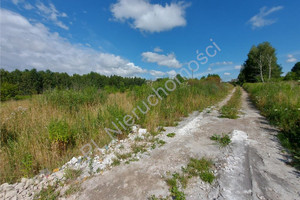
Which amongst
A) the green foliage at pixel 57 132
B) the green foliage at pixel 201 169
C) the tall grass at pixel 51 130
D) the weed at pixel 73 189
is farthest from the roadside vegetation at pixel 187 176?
the green foliage at pixel 57 132

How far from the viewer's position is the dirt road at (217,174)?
1.36 m

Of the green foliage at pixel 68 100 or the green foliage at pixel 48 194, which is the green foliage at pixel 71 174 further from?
the green foliage at pixel 68 100

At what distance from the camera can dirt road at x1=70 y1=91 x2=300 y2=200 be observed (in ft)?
4.47

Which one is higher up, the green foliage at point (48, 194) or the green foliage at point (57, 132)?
the green foliage at point (57, 132)

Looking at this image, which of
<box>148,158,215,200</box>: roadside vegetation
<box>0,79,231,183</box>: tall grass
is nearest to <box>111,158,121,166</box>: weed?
<box>0,79,231,183</box>: tall grass

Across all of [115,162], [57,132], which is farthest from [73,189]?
[57,132]

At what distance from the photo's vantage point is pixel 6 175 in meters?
1.76

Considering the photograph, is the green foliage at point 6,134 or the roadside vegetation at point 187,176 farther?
the green foliage at point 6,134

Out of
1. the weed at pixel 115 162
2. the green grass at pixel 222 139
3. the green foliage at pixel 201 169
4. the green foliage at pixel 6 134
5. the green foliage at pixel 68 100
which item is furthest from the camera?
the green foliage at pixel 68 100

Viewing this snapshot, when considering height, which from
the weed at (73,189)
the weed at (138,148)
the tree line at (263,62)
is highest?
the tree line at (263,62)

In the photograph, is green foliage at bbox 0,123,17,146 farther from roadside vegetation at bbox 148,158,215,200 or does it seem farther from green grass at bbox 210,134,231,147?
green grass at bbox 210,134,231,147

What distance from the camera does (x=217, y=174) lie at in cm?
163

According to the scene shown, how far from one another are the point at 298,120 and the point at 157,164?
412 cm

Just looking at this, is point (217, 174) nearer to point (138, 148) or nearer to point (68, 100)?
point (138, 148)
